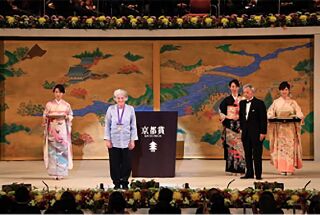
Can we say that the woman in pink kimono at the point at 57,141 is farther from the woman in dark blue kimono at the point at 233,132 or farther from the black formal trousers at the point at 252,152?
the black formal trousers at the point at 252,152

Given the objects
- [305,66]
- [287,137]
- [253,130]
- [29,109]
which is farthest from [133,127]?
[305,66]

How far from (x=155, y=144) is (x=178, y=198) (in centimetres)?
259

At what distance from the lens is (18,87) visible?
14.4 meters

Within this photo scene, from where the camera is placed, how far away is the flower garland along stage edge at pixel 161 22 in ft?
45.9

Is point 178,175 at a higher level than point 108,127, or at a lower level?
lower

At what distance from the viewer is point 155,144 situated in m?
11.1

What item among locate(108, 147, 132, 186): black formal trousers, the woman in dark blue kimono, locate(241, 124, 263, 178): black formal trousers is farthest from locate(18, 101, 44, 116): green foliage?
locate(241, 124, 263, 178): black formal trousers

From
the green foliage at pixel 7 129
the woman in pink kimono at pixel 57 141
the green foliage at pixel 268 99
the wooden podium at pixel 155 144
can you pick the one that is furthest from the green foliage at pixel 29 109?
the green foliage at pixel 268 99

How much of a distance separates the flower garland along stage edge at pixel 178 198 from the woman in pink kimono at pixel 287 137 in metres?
2.93

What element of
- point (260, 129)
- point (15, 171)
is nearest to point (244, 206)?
point (260, 129)

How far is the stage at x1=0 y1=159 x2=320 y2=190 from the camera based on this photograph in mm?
10492

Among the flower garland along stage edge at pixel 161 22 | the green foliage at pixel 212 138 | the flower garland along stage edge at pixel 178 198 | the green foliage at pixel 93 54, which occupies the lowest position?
the flower garland along stage edge at pixel 178 198

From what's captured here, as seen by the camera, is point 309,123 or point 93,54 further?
point 93,54

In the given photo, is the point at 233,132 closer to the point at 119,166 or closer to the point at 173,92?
the point at 119,166
